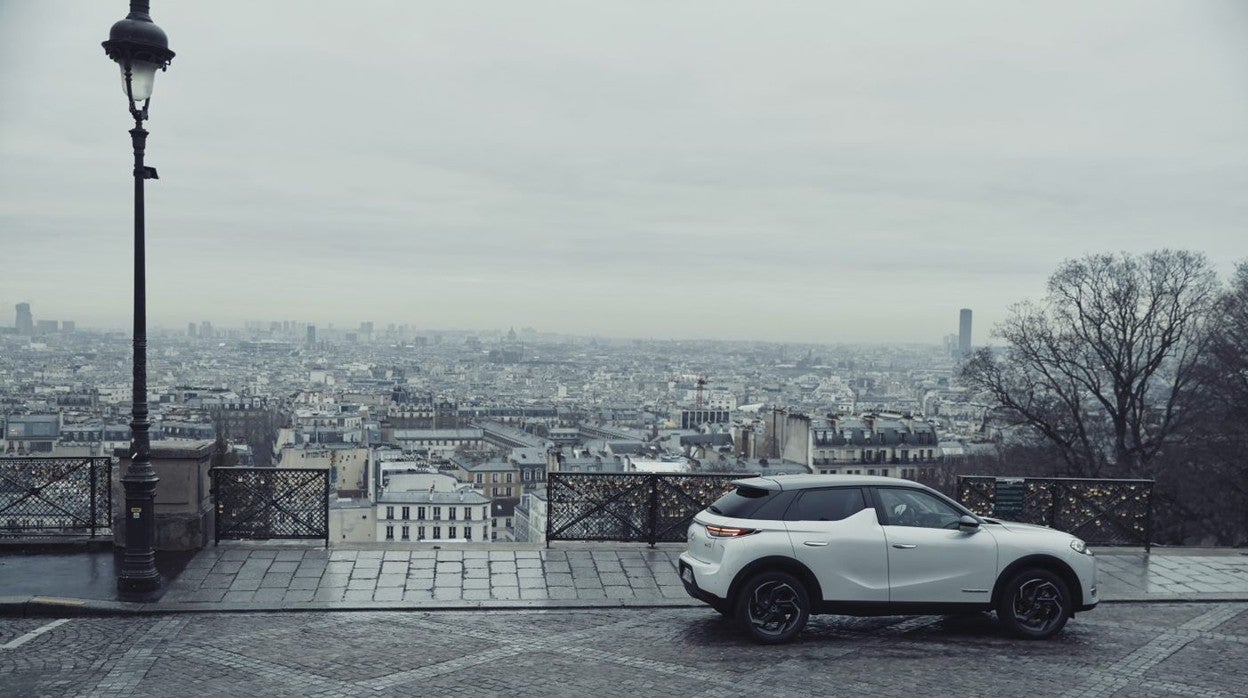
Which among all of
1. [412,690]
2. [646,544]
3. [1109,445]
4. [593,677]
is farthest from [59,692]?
[1109,445]

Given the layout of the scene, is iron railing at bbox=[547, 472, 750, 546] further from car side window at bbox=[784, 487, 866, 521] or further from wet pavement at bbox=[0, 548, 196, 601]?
wet pavement at bbox=[0, 548, 196, 601]

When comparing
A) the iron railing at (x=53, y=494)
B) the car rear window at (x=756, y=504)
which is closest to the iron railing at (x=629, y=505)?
the car rear window at (x=756, y=504)

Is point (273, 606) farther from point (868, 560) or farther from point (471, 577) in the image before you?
point (868, 560)

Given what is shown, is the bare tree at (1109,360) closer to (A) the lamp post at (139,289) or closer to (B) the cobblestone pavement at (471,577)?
(B) the cobblestone pavement at (471,577)

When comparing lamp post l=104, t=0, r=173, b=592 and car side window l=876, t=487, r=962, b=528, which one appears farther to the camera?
lamp post l=104, t=0, r=173, b=592

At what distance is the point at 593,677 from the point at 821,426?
87128mm

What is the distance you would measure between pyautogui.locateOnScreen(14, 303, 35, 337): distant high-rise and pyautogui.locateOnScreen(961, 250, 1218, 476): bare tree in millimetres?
72850

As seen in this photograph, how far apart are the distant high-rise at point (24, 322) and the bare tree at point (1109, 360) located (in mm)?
72850

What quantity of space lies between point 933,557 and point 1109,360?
111 feet

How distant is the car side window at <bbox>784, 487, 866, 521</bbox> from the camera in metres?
10.1

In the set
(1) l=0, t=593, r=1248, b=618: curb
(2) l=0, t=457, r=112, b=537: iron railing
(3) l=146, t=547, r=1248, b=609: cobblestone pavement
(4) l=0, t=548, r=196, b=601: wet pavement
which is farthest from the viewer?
(2) l=0, t=457, r=112, b=537: iron railing

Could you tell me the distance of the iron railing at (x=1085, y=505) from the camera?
50.2ft

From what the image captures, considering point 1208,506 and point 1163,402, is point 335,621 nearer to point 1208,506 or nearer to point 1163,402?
point 1208,506

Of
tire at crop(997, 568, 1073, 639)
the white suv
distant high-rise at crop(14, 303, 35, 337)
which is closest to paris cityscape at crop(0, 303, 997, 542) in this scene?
distant high-rise at crop(14, 303, 35, 337)
